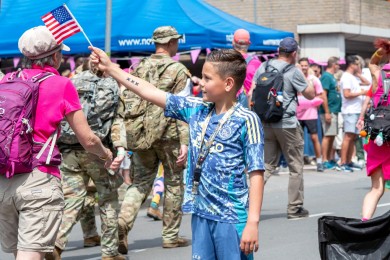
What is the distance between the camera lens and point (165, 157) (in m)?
8.64

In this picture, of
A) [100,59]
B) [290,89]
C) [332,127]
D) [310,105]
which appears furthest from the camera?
[332,127]

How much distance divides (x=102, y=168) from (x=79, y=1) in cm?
770

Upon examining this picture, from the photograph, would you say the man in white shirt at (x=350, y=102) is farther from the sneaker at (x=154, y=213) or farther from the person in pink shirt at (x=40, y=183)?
the person in pink shirt at (x=40, y=183)

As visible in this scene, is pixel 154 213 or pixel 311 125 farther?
pixel 311 125

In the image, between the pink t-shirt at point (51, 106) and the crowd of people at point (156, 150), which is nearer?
the crowd of people at point (156, 150)

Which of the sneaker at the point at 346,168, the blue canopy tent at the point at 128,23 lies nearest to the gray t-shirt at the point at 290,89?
the blue canopy tent at the point at 128,23

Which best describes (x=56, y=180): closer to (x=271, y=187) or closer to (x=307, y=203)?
(x=307, y=203)

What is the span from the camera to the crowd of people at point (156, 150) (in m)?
5.02

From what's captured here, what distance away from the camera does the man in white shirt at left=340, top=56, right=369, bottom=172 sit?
637 inches

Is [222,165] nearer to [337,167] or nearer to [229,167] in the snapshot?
[229,167]

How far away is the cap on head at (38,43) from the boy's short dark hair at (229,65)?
3.69 ft

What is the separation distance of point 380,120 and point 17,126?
4.04 m

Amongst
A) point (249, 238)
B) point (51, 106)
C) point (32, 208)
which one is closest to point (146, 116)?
point (51, 106)

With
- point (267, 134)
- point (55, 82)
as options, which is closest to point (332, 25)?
point (267, 134)
